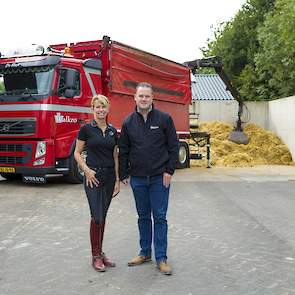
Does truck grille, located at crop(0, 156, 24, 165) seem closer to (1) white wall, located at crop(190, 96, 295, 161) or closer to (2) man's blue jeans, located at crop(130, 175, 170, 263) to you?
(2) man's blue jeans, located at crop(130, 175, 170, 263)

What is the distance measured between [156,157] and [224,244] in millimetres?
1846

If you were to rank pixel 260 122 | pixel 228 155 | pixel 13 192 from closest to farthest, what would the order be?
pixel 13 192
pixel 228 155
pixel 260 122

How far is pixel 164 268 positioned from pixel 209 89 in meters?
28.2

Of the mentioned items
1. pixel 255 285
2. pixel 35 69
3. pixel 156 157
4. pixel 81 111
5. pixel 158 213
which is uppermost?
pixel 35 69

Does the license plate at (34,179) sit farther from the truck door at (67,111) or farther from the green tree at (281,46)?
the green tree at (281,46)

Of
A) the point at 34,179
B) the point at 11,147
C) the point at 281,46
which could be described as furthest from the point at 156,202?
the point at 281,46

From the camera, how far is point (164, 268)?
200 inches

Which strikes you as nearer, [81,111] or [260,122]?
[81,111]

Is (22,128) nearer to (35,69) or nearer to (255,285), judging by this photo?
(35,69)

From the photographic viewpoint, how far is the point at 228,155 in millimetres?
20281

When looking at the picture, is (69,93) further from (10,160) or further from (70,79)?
(10,160)

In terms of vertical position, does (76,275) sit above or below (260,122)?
below

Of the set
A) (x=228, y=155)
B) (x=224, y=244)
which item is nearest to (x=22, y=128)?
(x=224, y=244)

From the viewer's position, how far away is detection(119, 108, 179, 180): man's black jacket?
5.15m
